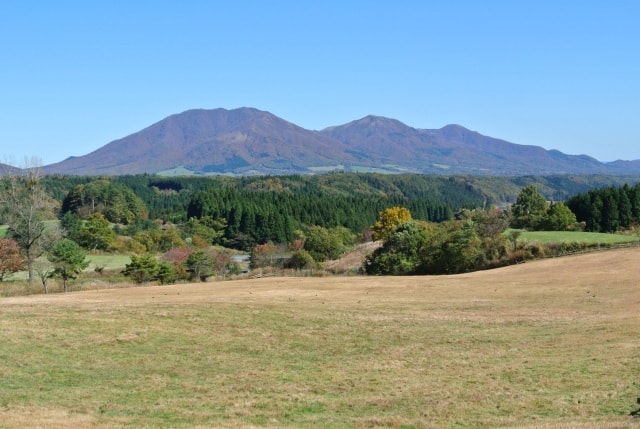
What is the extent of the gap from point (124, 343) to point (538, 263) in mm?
53279

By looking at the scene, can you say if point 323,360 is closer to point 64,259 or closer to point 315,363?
point 315,363

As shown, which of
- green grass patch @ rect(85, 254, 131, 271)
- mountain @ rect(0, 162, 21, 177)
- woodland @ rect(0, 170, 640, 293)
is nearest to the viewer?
woodland @ rect(0, 170, 640, 293)

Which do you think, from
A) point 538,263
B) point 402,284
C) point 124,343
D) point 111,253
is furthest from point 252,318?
point 111,253

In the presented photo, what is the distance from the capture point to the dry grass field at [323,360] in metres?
21.3

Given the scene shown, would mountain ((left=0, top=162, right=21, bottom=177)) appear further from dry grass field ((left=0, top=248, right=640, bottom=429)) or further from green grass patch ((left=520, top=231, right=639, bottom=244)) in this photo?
green grass patch ((left=520, top=231, right=639, bottom=244))

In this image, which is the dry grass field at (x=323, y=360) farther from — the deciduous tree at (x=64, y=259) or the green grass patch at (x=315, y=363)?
the deciduous tree at (x=64, y=259)

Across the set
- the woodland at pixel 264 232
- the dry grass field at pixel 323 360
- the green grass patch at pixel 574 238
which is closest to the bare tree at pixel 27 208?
the woodland at pixel 264 232

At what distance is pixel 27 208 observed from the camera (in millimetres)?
71875

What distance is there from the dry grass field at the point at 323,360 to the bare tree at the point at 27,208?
78.1ft

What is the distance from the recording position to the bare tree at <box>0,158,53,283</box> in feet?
233

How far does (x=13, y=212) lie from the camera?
236 feet

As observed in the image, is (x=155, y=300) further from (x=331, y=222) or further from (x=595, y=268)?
(x=331, y=222)

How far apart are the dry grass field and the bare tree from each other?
23804 millimetres

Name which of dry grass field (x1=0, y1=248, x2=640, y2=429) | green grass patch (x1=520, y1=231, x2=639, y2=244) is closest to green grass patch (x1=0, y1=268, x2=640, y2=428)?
dry grass field (x1=0, y1=248, x2=640, y2=429)
